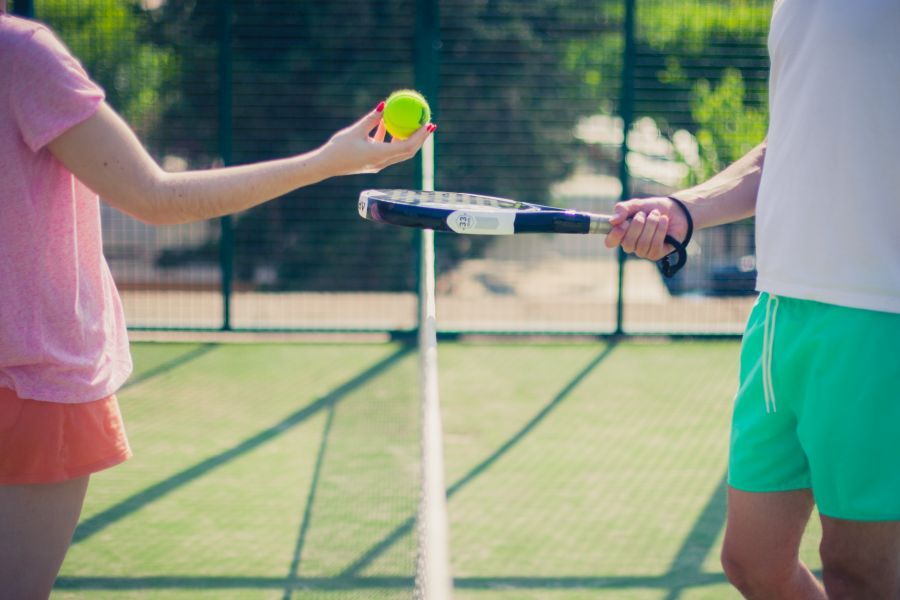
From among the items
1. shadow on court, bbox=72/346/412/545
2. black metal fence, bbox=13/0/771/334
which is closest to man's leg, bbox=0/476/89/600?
shadow on court, bbox=72/346/412/545

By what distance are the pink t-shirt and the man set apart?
1.42 m

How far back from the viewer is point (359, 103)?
911 centimetres

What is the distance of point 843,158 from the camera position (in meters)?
2.11

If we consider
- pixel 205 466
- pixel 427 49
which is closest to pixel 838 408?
pixel 205 466

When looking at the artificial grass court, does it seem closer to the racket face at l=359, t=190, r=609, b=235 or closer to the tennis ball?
the racket face at l=359, t=190, r=609, b=235

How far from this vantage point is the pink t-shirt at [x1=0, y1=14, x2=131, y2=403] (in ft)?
6.26

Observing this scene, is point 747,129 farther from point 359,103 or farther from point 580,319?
point 359,103

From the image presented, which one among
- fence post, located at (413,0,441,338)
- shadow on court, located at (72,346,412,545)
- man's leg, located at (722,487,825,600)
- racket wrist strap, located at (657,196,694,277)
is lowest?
shadow on court, located at (72,346,412,545)

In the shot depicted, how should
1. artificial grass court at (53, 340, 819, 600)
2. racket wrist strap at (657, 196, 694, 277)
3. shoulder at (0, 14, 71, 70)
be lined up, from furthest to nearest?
artificial grass court at (53, 340, 819, 600) → racket wrist strap at (657, 196, 694, 277) → shoulder at (0, 14, 71, 70)

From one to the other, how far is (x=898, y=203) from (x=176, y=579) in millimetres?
2773

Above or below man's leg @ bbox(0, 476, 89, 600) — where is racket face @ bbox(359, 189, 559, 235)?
above

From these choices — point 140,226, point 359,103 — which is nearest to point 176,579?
point 140,226

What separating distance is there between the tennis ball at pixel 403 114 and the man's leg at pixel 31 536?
1.16m

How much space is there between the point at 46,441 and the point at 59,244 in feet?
1.28
